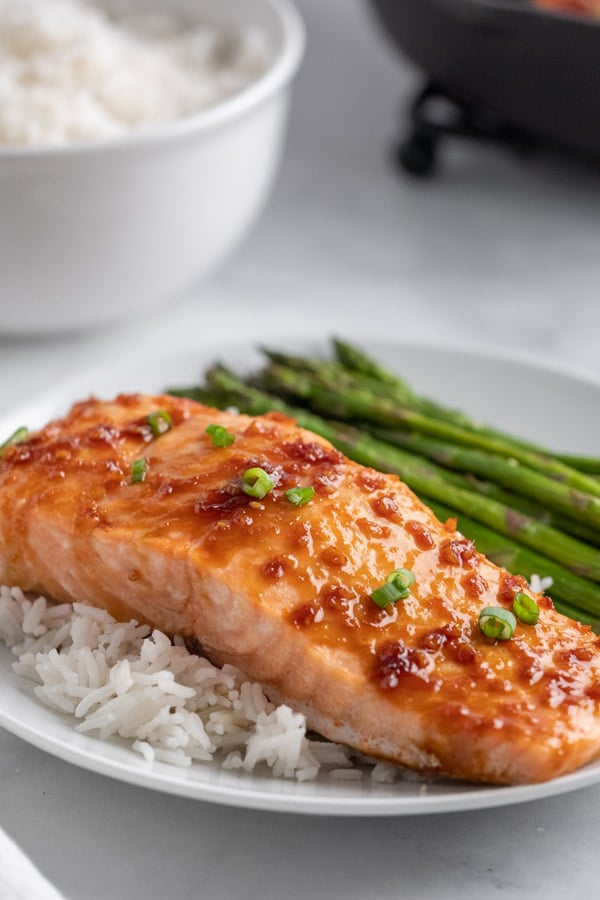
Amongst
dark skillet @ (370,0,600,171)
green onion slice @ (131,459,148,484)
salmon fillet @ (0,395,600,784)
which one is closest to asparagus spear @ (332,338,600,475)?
salmon fillet @ (0,395,600,784)

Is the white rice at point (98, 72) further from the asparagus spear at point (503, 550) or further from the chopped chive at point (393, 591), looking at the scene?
the chopped chive at point (393, 591)

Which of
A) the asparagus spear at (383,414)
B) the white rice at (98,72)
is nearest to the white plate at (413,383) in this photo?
the asparagus spear at (383,414)

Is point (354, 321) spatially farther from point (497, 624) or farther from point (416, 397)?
point (497, 624)

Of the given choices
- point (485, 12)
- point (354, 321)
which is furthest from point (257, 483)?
point (485, 12)

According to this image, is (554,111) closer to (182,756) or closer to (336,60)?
(336,60)

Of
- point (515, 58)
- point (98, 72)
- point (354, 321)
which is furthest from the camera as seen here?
point (354, 321)
